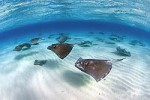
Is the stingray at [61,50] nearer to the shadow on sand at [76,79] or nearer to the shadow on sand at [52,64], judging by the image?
the shadow on sand at [76,79]

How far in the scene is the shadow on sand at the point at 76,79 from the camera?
351 inches

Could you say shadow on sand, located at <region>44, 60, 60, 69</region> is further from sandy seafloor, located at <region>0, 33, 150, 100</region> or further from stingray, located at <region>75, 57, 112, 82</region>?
stingray, located at <region>75, 57, 112, 82</region>

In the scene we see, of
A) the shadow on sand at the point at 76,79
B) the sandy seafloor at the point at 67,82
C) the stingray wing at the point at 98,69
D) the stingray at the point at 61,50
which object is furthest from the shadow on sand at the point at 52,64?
the stingray wing at the point at 98,69

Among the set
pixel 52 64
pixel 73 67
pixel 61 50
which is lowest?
pixel 73 67

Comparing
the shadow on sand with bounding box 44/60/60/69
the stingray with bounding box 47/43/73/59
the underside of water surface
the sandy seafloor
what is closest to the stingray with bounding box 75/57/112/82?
the underside of water surface

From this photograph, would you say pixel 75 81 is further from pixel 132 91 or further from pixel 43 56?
pixel 43 56

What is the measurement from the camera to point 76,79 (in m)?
9.26

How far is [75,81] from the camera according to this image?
358 inches

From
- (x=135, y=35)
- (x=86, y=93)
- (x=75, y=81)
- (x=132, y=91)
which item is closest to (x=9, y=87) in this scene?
(x=75, y=81)

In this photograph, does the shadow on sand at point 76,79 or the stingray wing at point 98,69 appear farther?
the shadow on sand at point 76,79

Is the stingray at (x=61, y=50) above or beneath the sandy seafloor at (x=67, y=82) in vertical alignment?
above

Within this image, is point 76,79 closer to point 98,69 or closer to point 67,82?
point 67,82

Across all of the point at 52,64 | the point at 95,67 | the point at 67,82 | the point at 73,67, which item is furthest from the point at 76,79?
the point at 95,67

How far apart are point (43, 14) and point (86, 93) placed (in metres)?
17.3
